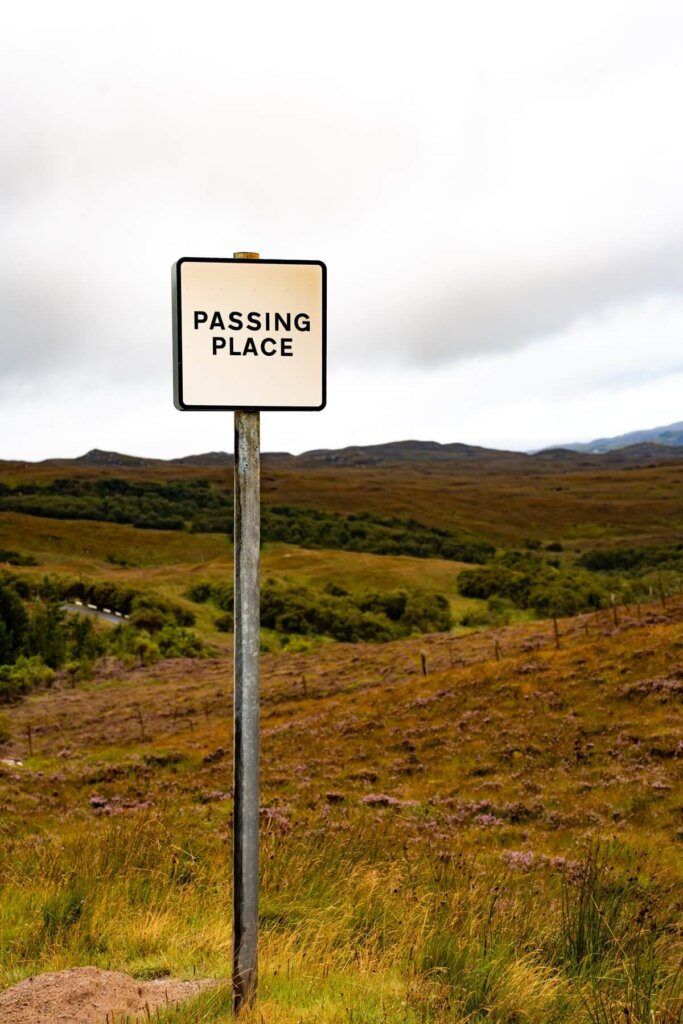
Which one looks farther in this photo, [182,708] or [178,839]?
[182,708]

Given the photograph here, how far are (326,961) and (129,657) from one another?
47594mm

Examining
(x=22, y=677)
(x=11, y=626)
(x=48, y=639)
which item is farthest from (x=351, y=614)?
(x=22, y=677)

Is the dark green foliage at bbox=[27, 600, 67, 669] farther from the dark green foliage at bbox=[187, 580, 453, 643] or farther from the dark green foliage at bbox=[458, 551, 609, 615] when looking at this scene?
the dark green foliage at bbox=[458, 551, 609, 615]

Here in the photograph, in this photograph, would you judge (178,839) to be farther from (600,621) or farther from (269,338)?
(600,621)

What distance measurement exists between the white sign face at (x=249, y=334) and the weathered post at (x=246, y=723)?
0.15 meters

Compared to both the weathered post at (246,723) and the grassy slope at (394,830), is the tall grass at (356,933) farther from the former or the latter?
the weathered post at (246,723)

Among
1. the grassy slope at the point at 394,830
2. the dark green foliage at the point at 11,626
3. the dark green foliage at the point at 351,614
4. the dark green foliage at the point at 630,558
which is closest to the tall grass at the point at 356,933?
the grassy slope at the point at 394,830

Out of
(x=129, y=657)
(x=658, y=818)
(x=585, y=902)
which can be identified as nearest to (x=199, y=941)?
(x=585, y=902)

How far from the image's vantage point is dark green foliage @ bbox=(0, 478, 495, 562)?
380 ft

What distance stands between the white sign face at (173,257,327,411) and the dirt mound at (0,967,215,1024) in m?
2.71

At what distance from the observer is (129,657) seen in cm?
4934

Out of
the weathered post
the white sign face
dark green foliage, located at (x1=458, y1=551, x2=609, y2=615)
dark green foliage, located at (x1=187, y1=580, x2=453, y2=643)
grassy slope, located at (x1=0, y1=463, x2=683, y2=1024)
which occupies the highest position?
the white sign face

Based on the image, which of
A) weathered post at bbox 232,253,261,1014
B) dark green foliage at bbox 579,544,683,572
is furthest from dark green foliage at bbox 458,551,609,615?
weathered post at bbox 232,253,261,1014

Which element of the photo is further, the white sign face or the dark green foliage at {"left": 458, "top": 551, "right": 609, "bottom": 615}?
the dark green foliage at {"left": 458, "top": 551, "right": 609, "bottom": 615}
